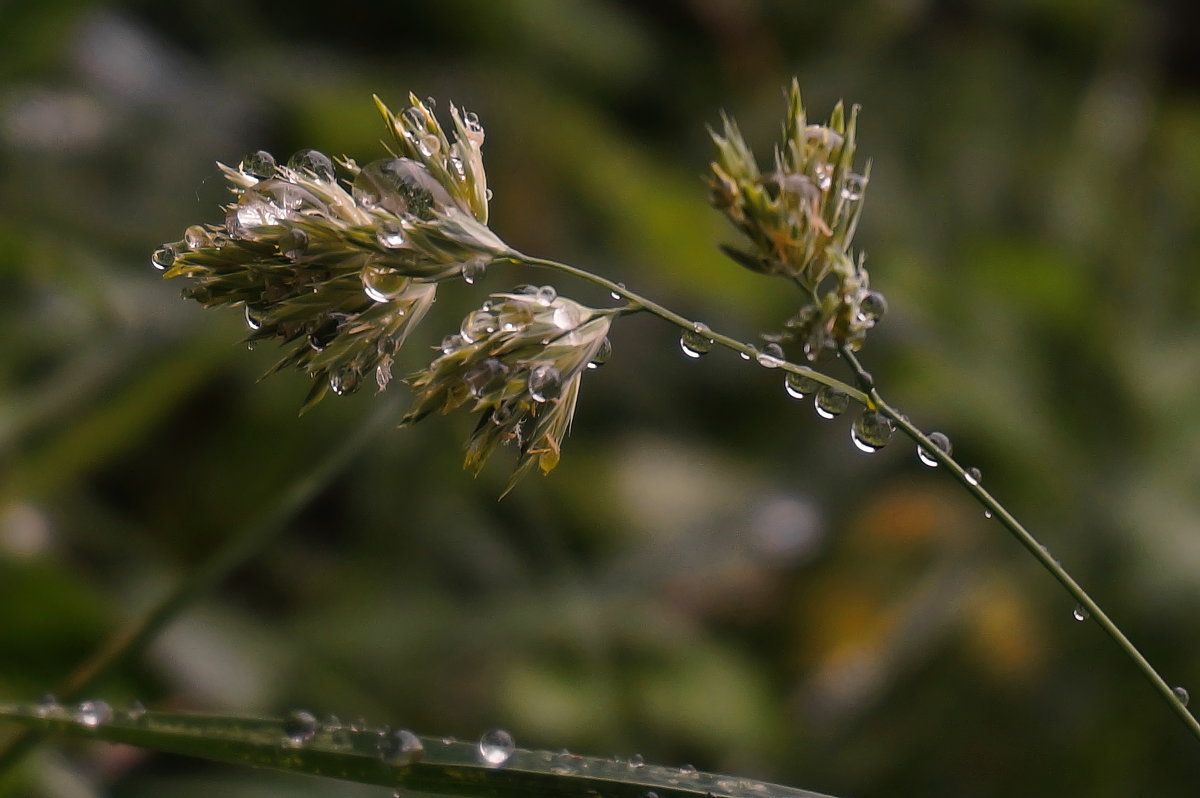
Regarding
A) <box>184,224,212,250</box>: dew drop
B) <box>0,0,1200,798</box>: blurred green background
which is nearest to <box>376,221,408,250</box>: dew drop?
<box>184,224,212,250</box>: dew drop

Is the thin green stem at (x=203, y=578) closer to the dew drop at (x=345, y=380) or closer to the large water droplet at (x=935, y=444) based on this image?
the dew drop at (x=345, y=380)

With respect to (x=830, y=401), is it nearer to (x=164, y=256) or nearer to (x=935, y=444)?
(x=935, y=444)

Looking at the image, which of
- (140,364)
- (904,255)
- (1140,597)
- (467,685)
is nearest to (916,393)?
(904,255)

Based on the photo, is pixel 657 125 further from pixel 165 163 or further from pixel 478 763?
pixel 478 763

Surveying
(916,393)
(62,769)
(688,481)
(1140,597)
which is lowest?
(62,769)

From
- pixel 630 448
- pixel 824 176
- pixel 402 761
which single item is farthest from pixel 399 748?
pixel 630 448

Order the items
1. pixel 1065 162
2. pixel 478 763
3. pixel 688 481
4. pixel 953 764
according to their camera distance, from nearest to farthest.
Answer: pixel 478 763 → pixel 953 764 → pixel 688 481 → pixel 1065 162

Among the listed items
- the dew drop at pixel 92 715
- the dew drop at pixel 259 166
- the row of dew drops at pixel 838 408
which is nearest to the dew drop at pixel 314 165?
the dew drop at pixel 259 166
